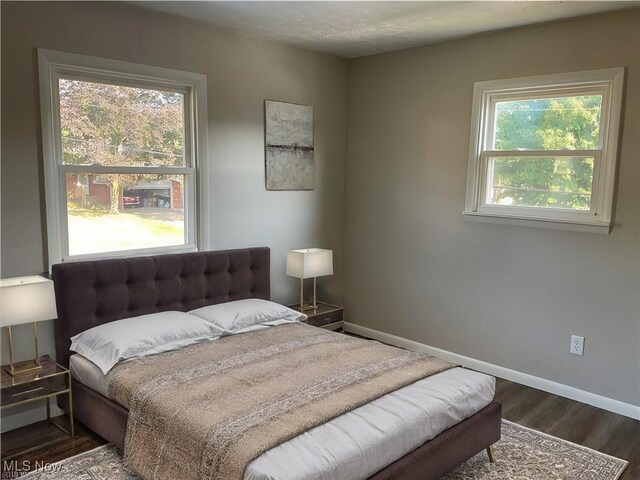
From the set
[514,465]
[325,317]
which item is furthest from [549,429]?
[325,317]

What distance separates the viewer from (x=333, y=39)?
393 cm

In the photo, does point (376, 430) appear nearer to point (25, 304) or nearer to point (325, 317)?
point (25, 304)

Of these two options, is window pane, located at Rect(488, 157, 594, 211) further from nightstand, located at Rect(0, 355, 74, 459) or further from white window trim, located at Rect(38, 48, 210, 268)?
nightstand, located at Rect(0, 355, 74, 459)

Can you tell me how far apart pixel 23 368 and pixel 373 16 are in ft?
9.70

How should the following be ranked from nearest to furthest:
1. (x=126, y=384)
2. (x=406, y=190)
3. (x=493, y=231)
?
1. (x=126, y=384)
2. (x=493, y=231)
3. (x=406, y=190)

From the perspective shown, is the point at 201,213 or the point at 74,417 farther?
the point at 201,213

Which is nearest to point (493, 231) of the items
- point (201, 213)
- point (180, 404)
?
point (201, 213)

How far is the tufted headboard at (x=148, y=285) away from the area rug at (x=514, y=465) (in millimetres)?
659

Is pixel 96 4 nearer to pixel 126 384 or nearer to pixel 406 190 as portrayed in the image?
pixel 126 384

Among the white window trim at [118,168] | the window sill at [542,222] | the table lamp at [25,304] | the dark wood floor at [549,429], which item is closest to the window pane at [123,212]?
the white window trim at [118,168]

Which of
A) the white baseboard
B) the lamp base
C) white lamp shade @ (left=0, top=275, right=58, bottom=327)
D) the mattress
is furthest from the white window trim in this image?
the white baseboard

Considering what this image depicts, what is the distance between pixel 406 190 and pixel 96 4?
260cm

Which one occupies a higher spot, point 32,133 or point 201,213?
point 32,133

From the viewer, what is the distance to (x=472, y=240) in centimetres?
392
